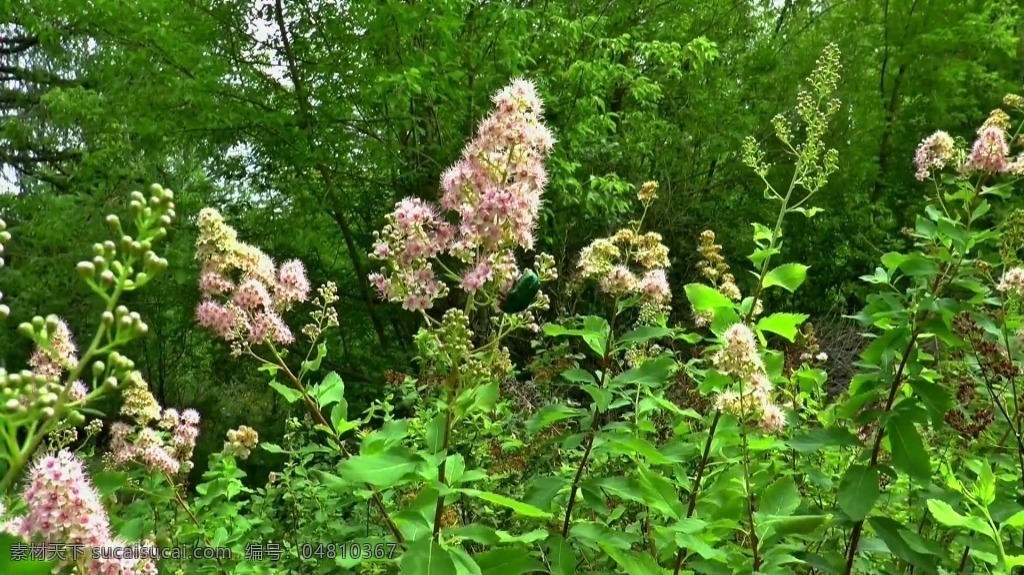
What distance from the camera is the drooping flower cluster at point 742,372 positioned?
152cm

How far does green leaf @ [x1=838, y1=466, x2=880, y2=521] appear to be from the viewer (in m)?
1.53

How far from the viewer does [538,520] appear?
6.86ft

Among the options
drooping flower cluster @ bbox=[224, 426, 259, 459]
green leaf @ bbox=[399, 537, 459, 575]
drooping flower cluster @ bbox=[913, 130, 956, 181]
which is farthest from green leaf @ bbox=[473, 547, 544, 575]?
drooping flower cluster @ bbox=[913, 130, 956, 181]

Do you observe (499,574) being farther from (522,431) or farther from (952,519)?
(522,431)

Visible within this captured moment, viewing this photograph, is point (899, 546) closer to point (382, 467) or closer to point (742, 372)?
point (742, 372)

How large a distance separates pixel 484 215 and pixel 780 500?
36.2 inches

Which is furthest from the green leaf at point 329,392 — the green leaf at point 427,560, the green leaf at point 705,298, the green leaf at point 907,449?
the green leaf at point 907,449

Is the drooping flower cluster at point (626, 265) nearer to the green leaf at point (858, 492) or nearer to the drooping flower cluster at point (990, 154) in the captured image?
the green leaf at point (858, 492)

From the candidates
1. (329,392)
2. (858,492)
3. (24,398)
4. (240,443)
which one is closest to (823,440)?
(858,492)

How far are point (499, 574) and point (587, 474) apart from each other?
3.14ft

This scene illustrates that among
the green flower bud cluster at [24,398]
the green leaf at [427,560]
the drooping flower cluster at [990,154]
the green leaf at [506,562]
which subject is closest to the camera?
the green flower bud cluster at [24,398]

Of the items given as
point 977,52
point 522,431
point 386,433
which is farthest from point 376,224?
point 977,52

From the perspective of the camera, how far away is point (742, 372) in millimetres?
1527

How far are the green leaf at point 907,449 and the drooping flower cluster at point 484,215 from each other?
0.91 metres
